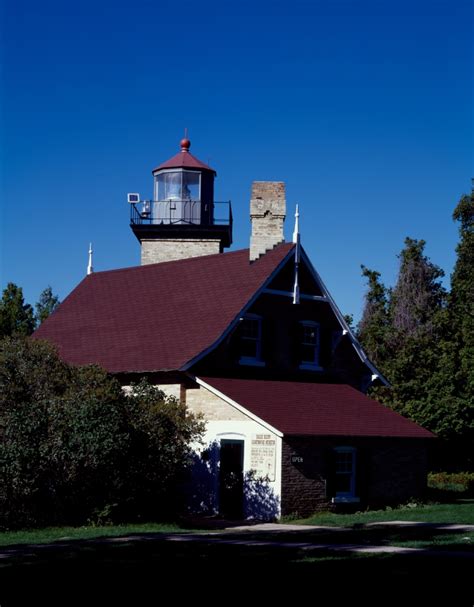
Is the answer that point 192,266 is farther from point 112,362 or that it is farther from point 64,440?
point 64,440

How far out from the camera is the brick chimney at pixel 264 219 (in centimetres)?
3453

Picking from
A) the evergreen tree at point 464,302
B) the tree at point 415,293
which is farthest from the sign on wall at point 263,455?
the tree at point 415,293

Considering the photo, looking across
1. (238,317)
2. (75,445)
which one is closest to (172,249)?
(238,317)

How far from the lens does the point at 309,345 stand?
3444cm

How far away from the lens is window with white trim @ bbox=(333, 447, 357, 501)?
97.5 feet

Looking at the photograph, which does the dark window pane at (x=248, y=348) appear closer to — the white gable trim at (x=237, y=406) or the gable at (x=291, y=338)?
the gable at (x=291, y=338)

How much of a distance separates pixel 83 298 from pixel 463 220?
25.9m

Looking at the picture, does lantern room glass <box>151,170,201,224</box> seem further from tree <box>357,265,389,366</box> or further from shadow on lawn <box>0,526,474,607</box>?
shadow on lawn <box>0,526,474,607</box>

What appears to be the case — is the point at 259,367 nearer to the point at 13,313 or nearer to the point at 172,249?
the point at 172,249

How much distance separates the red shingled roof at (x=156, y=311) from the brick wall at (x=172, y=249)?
3.61 metres

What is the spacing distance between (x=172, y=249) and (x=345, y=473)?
1685cm

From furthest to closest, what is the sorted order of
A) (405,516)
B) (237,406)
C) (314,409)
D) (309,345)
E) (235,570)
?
(309,345)
(314,409)
(237,406)
(405,516)
(235,570)

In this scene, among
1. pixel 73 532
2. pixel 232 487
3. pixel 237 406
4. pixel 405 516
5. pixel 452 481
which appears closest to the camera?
pixel 73 532

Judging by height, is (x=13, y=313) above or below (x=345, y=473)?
above
